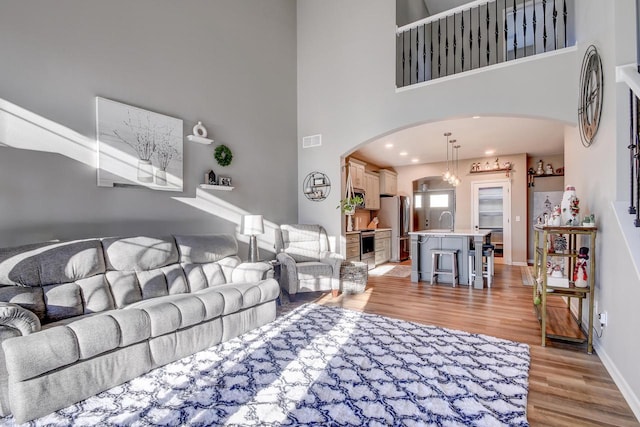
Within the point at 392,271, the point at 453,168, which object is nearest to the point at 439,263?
the point at 392,271

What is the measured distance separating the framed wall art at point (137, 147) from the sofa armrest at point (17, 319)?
1506 mm

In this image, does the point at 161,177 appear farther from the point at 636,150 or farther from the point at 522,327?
the point at 522,327

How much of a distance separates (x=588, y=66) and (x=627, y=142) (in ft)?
4.18

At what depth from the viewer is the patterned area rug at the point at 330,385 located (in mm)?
1830

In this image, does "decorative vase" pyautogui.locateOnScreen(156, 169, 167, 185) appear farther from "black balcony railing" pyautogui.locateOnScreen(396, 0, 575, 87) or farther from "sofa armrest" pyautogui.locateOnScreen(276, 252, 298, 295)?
"black balcony railing" pyautogui.locateOnScreen(396, 0, 575, 87)

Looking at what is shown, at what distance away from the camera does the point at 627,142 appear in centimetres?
223

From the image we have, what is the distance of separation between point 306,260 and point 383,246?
3.35m

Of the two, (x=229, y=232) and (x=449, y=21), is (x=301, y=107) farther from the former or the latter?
(x=449, y=21)

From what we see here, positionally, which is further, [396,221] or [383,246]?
[396,221]

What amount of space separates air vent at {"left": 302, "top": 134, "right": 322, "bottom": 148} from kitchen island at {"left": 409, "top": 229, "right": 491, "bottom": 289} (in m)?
2.36

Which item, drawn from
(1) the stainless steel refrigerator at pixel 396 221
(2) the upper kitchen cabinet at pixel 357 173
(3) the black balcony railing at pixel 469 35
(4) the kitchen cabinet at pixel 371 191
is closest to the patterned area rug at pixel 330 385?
(3) the black balcony railing at pixel 469 35

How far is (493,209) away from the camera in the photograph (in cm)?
805

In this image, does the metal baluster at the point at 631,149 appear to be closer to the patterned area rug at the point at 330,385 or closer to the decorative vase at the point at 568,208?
the decorative vase at the point at 568,208

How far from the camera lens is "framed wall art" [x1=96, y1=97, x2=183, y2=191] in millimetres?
3105
